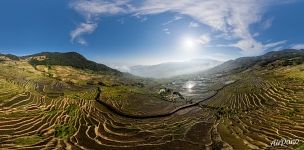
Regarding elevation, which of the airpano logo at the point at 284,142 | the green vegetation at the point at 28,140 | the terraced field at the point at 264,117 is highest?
the terraced field at the point at 264,117

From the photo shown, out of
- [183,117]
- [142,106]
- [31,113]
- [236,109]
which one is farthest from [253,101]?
[31,113]

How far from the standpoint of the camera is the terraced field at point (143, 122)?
45000 millimetres

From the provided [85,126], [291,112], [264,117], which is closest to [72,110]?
[85,126]

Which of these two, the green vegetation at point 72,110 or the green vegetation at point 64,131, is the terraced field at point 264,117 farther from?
the green vegetation at point 72,110

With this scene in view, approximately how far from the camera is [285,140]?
41.7 metres

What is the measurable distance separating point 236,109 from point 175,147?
32742 millimetres

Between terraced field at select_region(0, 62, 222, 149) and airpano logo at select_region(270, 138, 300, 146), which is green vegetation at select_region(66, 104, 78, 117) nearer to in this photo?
terraced field at select_region(0, 62, 222, 149)

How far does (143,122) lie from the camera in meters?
61.9

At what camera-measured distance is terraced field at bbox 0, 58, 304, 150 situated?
148ft

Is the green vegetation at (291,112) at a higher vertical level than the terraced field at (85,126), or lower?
higher

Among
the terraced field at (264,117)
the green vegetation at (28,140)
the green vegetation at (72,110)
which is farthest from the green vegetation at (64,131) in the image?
the terraced field at (264,117)

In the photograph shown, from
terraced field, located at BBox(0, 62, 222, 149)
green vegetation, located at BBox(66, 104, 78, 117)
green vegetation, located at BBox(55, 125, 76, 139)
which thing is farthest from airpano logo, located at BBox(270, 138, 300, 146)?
green vegetation, located at BBox(66, 104, 78, 117)

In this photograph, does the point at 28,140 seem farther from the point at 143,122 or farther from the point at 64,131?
the point at 143,122

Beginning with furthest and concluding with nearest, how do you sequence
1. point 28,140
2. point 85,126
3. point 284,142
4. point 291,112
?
point 291,112 < point 85,126 < point 28,140 < point 284,142
